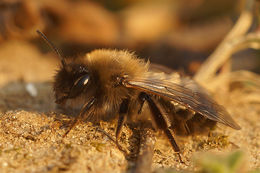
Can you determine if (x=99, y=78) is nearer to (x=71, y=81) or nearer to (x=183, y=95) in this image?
(x=71, y=81)

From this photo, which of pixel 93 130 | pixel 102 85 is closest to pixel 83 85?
pixel 102 85

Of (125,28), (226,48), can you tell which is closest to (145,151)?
(226,48)

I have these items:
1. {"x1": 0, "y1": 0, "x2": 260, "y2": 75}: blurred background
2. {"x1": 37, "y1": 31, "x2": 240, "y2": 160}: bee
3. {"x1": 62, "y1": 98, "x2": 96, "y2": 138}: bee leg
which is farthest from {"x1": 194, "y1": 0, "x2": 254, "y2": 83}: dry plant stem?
{"x1": 62, "y1": 98, "x2": 96, "y2": 138}: bee leg

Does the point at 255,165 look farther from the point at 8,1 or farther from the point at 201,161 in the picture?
the point at 8,1

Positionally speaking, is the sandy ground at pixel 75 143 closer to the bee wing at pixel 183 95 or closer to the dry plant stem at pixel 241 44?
the bee wing at pixel 183 95

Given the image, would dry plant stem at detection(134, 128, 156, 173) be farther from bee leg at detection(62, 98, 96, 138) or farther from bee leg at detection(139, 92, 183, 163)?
bee leg at detection(62, 98, 96, 138)

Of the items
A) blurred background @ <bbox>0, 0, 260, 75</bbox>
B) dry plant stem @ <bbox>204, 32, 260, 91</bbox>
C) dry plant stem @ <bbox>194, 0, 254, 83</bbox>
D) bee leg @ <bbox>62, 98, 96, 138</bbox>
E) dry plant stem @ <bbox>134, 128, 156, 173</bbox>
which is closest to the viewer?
dry plant stem @ <bbox>134, 128, 156, 173</bbox>
